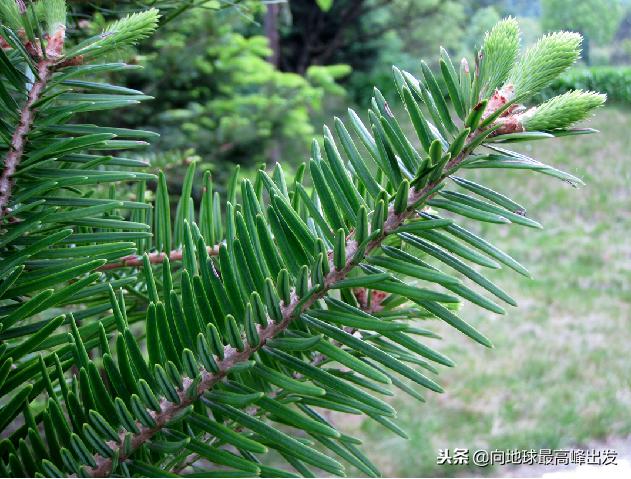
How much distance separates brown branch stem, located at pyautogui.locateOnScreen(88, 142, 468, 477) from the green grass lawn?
1434 millimetres

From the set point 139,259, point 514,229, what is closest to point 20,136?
point 139,259

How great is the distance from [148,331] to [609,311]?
252 centimetres

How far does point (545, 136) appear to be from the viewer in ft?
0.55

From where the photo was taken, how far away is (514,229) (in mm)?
3129

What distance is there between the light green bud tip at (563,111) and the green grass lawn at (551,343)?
4.64 feet

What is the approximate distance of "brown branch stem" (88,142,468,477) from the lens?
0.18 metres

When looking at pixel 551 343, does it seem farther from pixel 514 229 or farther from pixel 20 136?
pixel 20 136

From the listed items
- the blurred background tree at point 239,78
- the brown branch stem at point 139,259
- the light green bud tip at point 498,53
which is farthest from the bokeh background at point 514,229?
the light green bud tip at point 498,53

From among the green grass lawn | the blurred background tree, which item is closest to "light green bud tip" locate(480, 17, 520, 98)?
the blurred background tree

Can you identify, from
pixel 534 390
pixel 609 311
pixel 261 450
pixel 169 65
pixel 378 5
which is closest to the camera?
pixel 261 450

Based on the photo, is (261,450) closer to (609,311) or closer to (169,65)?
(169,65)

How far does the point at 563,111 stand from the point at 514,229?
3108mm

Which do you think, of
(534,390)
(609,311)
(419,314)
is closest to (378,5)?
(609,311)

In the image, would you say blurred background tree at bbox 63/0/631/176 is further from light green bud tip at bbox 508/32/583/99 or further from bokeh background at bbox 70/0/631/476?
light green bud tip at bbox 508/32/583/99
